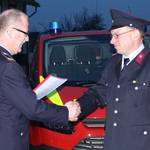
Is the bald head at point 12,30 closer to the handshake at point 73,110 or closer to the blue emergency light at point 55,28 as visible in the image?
the handshake at point 73,110

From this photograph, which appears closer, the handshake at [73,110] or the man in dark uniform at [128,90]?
the man in dark uniform at [128,90]

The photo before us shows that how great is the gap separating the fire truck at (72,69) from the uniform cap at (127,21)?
51.4 inches

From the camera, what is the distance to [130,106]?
13.2 ft

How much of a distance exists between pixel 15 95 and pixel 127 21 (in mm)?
937

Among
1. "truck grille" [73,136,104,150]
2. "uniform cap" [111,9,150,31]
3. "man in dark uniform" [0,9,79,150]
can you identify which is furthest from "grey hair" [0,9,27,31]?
"truck grille" [73,136,104,150]

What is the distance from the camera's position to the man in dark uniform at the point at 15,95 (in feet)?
13.0

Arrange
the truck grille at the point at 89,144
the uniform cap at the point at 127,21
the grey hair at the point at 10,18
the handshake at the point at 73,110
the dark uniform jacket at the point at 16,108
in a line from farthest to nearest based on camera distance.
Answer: the truck grille at the point at 89,144
the handshake at the point at 73,110
the uniform cap at the point at 127,21
the grey hair at the point at 10,18
the dark uniform jacket at the point at 16,108

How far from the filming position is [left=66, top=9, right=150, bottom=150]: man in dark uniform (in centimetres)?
402

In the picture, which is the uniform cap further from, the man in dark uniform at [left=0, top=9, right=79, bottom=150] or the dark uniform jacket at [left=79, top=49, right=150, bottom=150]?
the man in dark uniform at [left=0, top=9, right=79, bottom=150]

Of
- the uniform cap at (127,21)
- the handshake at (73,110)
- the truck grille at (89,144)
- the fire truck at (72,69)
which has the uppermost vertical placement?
the uniform cap at (127,21)

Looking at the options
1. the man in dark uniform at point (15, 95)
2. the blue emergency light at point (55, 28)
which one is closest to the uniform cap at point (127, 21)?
the man in dark uniform at point (15, 95)

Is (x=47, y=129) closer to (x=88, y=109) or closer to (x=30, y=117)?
(x=88, y=109)

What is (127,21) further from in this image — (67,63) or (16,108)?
(67,63)

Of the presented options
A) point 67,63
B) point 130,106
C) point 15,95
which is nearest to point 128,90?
point 130,106
